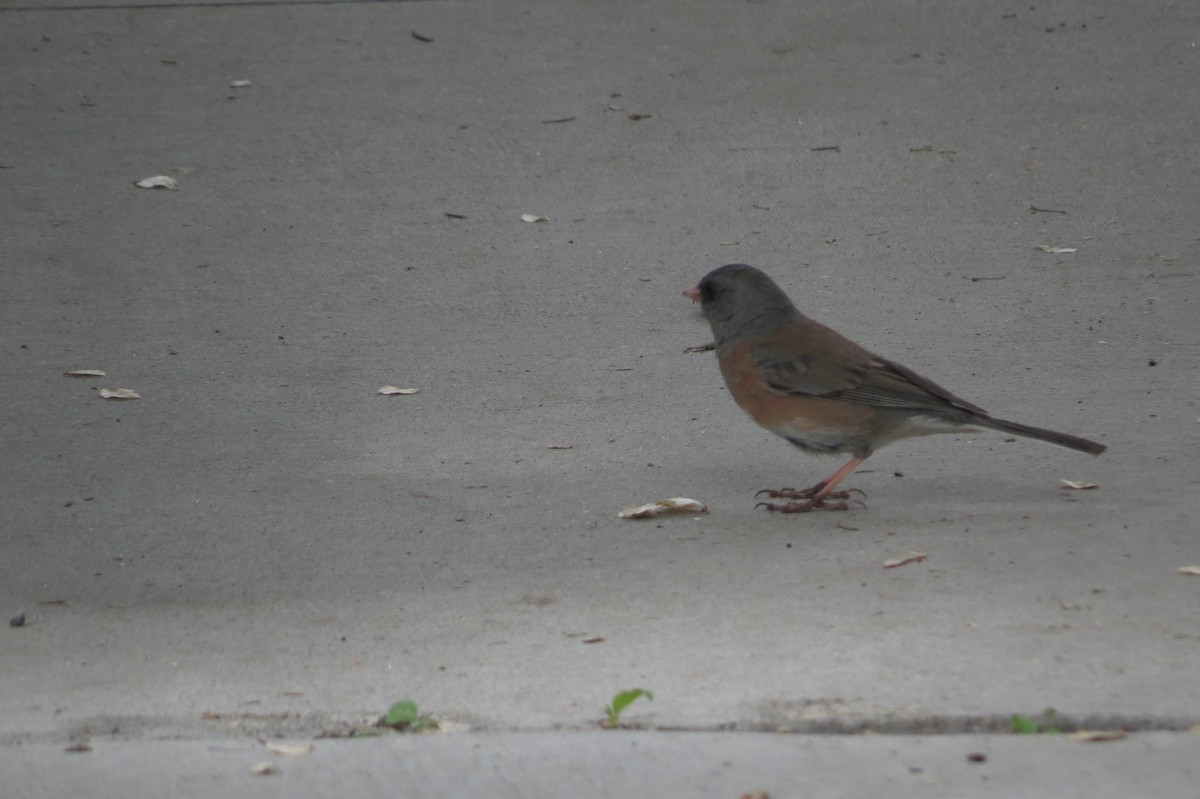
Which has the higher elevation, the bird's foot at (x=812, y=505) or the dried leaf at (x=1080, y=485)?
the dried leaf at (x=1080, y=485)

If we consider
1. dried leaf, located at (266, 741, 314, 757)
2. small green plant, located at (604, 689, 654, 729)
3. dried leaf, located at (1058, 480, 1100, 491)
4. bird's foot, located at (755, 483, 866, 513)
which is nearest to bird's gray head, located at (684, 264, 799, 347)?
bird's foot, located at (755, 483, 866, 513)

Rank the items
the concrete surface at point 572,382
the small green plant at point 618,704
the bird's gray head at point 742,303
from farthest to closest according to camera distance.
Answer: the bird's gray head at point 742,303 → the concrete surface at point 572,382 → the small green plant at point 618,704

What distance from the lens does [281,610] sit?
12.9 ft

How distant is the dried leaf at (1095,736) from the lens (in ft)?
9.42

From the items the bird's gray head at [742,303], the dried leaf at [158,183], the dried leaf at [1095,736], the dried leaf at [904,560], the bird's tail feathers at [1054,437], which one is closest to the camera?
the dried leaf at [1095,736]

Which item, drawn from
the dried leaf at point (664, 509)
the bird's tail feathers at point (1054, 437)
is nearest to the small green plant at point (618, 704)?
the dried leaf at point (664, 509)

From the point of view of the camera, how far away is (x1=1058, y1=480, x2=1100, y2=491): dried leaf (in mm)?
4645

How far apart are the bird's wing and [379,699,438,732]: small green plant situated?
2.03 meters

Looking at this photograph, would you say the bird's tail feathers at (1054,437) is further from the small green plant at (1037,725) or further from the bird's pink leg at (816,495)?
the small green plant at (1037,725)

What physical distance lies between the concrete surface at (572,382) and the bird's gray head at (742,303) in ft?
1.61

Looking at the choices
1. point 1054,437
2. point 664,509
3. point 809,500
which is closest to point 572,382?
point 664,509

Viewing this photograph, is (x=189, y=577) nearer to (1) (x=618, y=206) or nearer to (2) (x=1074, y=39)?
(1) (x=618, y=206)

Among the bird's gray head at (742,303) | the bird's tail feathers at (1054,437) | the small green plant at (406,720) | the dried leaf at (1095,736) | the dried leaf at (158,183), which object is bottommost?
the small green plant at (406,720)

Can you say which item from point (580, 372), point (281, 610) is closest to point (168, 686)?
point (281, 610)
